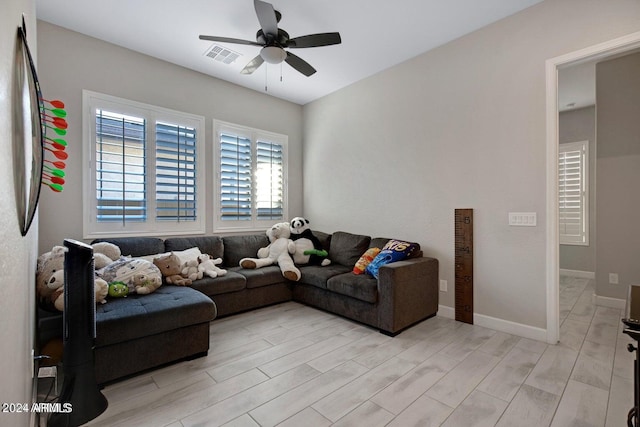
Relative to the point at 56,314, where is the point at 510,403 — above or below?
below

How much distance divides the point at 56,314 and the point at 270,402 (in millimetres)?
1698

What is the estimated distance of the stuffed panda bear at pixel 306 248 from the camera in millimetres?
3998

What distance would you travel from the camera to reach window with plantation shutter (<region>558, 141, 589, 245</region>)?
5.09 meters

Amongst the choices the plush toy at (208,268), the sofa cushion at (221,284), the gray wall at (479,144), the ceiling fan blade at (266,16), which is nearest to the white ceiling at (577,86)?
the gray wall at (479,144)

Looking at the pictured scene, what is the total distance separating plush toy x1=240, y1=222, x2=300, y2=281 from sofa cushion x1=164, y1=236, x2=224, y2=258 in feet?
1.17

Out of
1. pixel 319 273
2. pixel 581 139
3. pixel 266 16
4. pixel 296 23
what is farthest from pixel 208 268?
pixel 581 139

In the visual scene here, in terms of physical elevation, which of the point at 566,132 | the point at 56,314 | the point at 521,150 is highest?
the point at 566,132

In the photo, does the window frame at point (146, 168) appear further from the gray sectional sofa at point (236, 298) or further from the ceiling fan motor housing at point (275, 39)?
the ceiling fan motor housing at point (275, 39)

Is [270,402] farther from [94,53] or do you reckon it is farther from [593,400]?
[94,53]

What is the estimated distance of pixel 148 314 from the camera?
2.12 m

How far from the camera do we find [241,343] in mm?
2633

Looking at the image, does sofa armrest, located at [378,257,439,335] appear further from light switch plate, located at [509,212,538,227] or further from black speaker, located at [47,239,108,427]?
black speaker, located at [47,239,108,427]

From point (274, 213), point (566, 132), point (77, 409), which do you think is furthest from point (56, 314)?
point (566, 132)

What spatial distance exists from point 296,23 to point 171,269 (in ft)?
9.25
